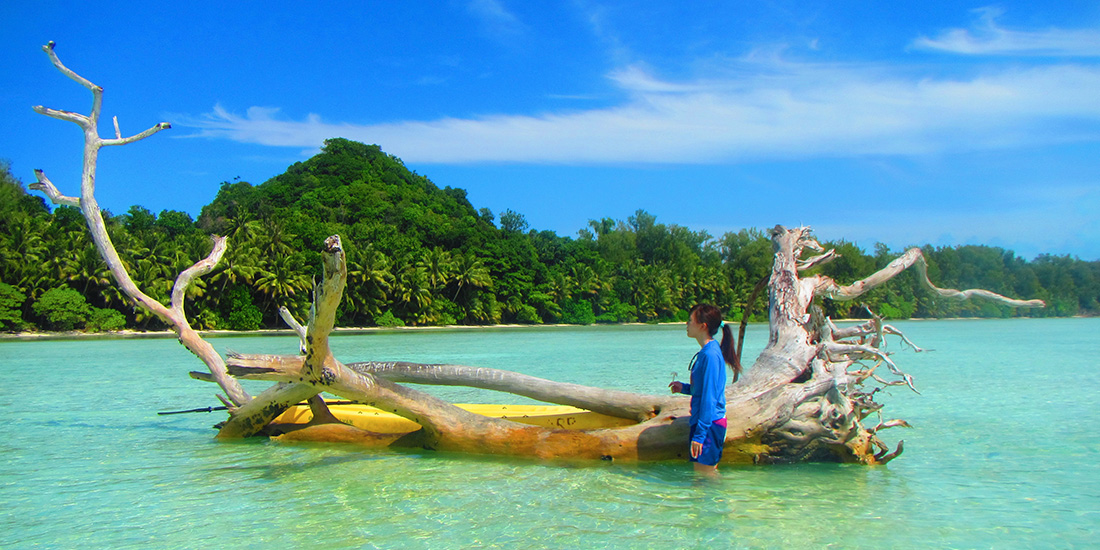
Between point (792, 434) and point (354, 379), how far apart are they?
3.63 m

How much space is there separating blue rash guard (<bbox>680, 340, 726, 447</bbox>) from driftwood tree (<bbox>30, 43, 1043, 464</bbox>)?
95 cm

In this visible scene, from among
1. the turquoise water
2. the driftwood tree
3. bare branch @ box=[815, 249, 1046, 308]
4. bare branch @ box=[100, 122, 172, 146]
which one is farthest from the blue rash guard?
bare branch @ box=[100, 122, 172, 146]

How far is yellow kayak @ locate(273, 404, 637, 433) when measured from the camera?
692 cm

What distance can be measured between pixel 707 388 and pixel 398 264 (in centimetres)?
4001

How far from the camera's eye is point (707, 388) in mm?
4922

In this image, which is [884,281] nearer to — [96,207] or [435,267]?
[96,207]

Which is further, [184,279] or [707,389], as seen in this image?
[184,279]

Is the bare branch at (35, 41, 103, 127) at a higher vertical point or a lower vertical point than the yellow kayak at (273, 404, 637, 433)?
higher

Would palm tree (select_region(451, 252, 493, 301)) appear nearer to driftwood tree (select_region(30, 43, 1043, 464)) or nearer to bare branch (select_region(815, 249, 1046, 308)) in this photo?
driftwood tree (select_region(30, 43, 1043, 464))

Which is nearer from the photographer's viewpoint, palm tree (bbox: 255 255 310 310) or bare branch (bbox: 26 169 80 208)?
bare branch (bbox: 26 169 80 208)

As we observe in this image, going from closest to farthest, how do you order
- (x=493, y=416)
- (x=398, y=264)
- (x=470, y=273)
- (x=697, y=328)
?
1. (x=697, y=328)
2. (x=493, y=416)
3. (x=398, y=264)
4. (x=470, y=273)

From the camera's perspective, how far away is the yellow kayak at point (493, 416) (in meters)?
6.92

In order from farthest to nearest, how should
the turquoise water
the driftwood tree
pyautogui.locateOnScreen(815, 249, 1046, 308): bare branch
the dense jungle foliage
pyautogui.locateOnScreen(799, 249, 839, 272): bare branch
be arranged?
the dense jungle foliage, pyautogui.locateOnScreen(799, 249, 839, 272): bare branch, pyautogui.locateOnScreen(815, 249, 1046, 308): bare branch, the driftwood tree, the turquoise water

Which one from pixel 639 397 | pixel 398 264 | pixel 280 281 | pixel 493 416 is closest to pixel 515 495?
pixel 639 397
